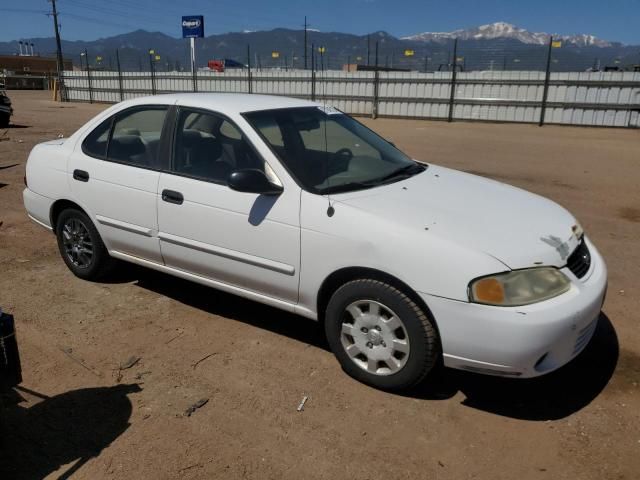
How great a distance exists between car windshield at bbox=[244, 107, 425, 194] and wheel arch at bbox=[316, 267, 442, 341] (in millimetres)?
531

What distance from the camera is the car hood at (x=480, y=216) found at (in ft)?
10.0

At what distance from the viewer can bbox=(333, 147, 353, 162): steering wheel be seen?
4.12 m

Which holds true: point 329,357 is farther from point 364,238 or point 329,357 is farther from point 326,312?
point 364,238

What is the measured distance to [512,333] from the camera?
2844 mm

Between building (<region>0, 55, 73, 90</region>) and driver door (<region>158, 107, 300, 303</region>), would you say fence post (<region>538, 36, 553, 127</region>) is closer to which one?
driver door (<region>158, 107, 300, 303</region>)

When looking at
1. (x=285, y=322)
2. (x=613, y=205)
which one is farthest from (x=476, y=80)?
(x=285, y=322)

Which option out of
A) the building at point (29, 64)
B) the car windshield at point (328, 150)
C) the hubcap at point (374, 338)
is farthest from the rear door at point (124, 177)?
the building at point (29, 64)

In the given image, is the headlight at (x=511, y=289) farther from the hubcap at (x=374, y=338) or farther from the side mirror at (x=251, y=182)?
the side mirror at (x=251, y=182)

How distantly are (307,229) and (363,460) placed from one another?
132 centimetres

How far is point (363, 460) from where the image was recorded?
2795 millimetres

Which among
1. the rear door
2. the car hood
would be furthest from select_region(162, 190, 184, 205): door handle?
the car hood

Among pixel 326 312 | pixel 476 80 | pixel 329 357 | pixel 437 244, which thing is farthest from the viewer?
pixel 476 80

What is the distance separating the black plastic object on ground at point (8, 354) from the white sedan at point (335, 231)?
1454 mm

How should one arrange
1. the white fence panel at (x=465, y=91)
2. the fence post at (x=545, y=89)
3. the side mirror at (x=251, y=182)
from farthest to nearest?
the fence post at (x=545, y=89) → the white fence panel at (x=465, y=91) → the side mirror at (x=251, y=182)
